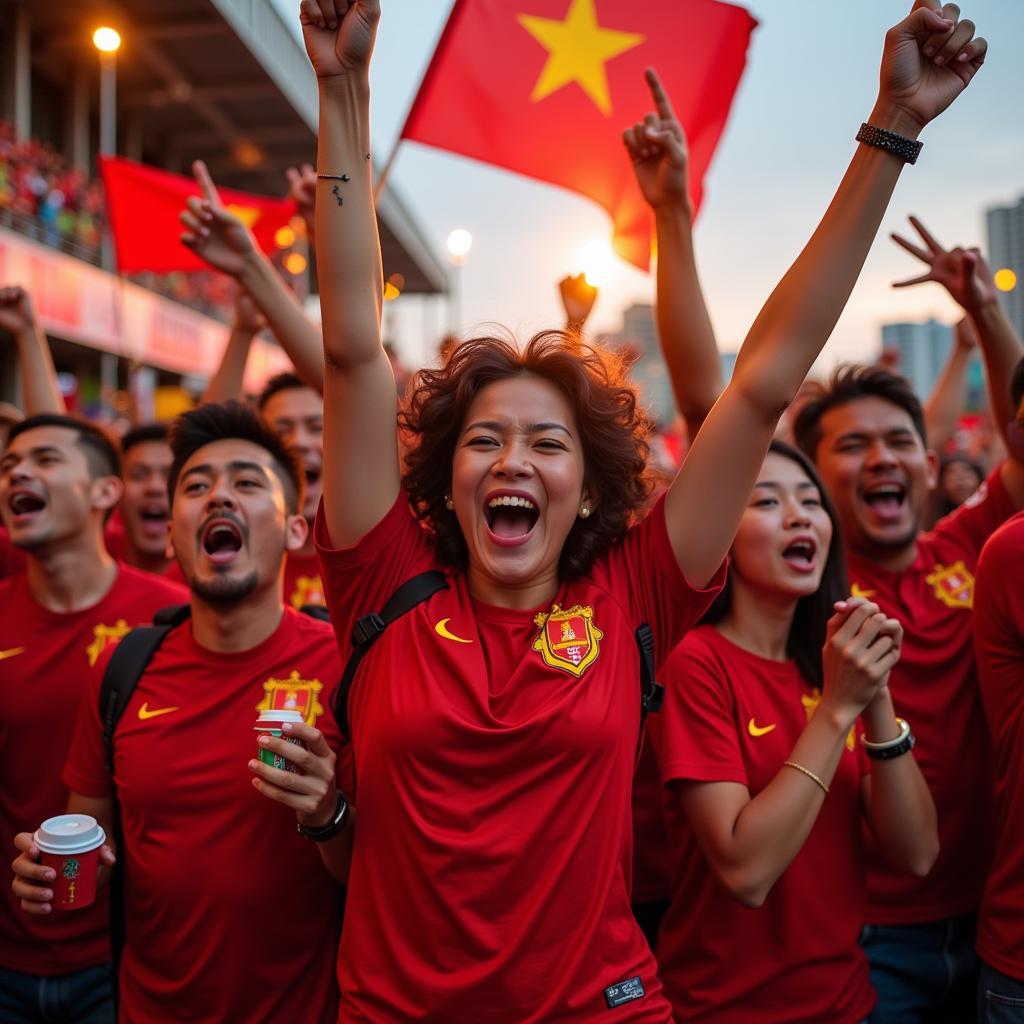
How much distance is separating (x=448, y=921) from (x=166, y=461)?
354 cm

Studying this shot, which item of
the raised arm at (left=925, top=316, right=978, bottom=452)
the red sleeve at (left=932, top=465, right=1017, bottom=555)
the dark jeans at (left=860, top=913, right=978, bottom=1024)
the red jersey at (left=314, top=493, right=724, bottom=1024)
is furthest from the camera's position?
the raised arm at (left=925, top=316, right=978, bottom=452)

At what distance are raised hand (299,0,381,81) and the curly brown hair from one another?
0.68m

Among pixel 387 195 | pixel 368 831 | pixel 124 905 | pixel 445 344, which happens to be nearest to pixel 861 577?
pixel 445 344

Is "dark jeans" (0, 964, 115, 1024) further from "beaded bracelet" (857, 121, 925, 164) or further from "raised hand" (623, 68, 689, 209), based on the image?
"beaded bracelet" (857, 121, 925, 164)

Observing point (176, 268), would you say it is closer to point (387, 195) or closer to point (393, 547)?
point (393, 547)

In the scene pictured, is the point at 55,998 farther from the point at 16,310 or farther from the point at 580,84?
the point at 580,84

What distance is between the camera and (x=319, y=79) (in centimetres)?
204

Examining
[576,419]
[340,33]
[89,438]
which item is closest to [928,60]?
[576,419]

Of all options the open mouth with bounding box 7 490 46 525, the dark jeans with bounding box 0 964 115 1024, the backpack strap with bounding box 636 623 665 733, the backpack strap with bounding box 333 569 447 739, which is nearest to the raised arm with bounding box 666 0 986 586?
the backpack strap with bounding box 636 623 665 733

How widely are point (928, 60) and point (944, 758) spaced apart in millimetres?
1921

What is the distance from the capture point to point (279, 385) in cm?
435

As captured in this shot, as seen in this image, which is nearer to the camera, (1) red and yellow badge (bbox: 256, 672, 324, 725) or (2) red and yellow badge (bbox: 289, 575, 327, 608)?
(1) red and yellow badge (bbox: 256, 672, 324, 725)

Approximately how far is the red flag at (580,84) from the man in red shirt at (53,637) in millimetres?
2009

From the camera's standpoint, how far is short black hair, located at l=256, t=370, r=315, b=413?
4.23 metres
